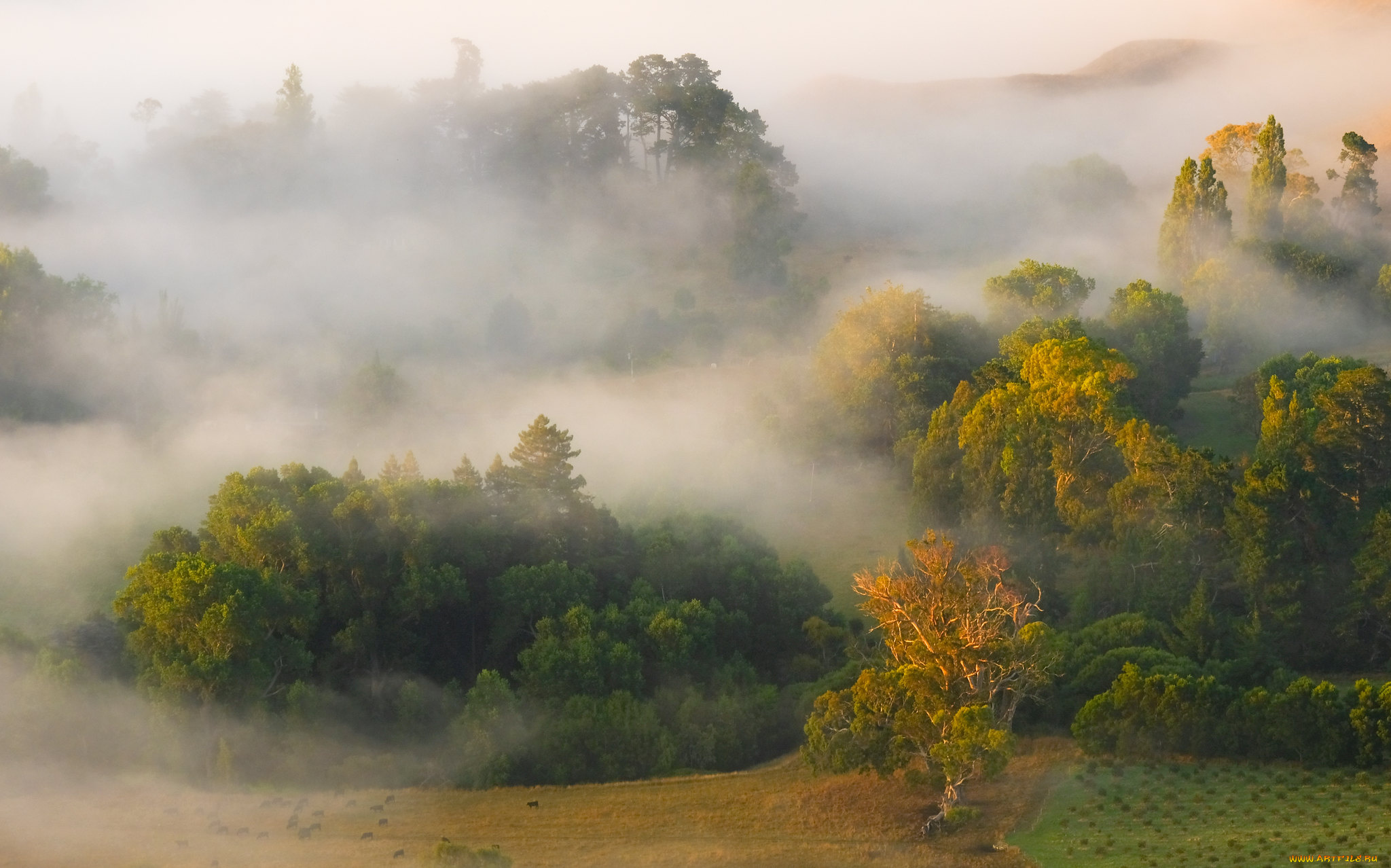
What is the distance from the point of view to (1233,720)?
49812 millimetres

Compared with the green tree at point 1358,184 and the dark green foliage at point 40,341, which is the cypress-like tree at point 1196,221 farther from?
the dark green foliage at point 40,341

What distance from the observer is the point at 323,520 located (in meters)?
61.5

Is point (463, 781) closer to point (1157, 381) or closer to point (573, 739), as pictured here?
Result: point (573, 739)

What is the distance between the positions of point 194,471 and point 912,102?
123m

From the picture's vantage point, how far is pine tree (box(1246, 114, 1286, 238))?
4186 inches

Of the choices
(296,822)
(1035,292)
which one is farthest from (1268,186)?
(296,822)

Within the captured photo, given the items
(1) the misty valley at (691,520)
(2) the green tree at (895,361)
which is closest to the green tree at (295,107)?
(1) the misty valley at (691,520)

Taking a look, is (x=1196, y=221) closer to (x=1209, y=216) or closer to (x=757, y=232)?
(x=1209, y=216)

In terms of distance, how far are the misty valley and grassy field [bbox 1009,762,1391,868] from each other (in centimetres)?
19

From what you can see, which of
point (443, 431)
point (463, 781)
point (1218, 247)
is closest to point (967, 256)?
point (1218, 247)

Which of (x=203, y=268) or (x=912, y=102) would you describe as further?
(x=912, y=102)

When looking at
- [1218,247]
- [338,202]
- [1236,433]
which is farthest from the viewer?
[338,202]

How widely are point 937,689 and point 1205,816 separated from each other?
28.7ft

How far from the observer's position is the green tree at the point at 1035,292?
9144cm
